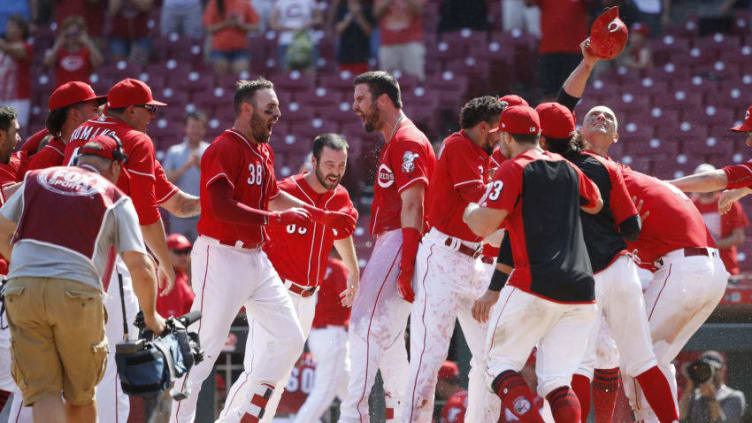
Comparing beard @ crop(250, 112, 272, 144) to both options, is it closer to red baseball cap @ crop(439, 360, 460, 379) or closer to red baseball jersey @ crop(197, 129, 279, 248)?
red baseball jersey @ crop(197, 129, 279, 248)

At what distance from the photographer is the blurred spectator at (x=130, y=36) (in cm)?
1398

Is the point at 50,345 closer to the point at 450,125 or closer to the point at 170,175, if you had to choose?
the point at 170,175

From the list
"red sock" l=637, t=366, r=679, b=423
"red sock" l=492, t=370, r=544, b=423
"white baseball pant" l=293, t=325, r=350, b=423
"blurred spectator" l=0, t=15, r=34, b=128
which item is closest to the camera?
"red sock" l=492, t=370, r=544, b=423

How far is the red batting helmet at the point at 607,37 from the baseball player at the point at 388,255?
1.15m

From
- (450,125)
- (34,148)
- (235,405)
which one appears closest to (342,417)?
(235,405)

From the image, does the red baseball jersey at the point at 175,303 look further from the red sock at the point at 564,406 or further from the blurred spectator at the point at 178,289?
the red sock at the point at 564,406

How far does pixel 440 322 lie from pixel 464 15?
835 centimetres

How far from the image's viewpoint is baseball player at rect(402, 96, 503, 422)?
18.9 feet

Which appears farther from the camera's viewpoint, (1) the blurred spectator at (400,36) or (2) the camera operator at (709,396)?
(1) the blurred spectator at (400,36)

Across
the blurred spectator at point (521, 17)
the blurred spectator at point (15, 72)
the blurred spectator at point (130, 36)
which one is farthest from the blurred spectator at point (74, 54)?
the blurred spectator at point (521, 17)

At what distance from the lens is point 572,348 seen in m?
5.11

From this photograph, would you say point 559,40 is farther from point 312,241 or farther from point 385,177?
point 385,177

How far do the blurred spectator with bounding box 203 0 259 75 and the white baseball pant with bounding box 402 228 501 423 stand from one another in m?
7.48

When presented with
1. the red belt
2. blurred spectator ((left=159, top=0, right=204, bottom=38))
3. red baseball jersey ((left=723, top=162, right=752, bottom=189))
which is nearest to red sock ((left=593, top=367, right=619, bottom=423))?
the red belt
